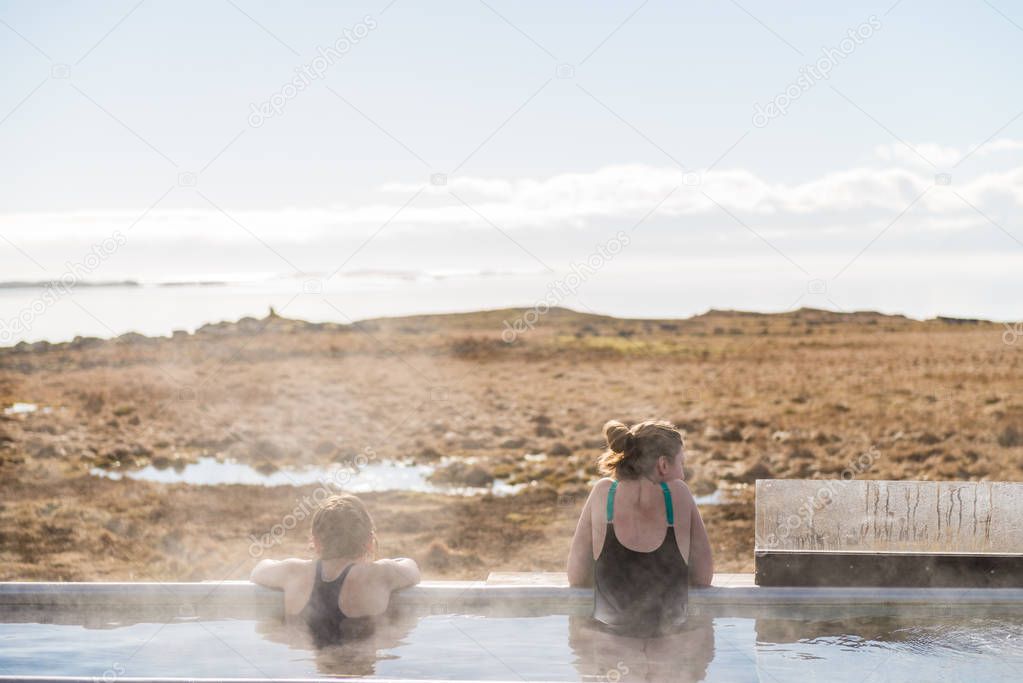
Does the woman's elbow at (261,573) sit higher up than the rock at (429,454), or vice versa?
the woman's elbow at (261,573)

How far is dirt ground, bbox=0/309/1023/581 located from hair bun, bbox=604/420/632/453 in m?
5.46

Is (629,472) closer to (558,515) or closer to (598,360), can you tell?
(558,515)

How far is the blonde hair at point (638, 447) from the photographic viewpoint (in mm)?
4906

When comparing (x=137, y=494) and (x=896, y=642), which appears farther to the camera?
(x=137, y=494)

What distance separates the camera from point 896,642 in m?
5.37

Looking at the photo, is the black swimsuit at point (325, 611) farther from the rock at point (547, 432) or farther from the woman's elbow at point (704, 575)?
the rock at point (547, 432)

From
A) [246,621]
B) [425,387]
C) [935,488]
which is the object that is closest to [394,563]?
[246,621]

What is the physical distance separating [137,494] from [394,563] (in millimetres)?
10739
